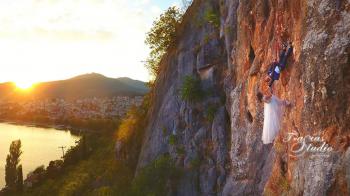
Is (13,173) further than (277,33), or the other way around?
(13,173)

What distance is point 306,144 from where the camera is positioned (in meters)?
10.8

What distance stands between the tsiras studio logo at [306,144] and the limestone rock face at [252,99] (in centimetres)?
13

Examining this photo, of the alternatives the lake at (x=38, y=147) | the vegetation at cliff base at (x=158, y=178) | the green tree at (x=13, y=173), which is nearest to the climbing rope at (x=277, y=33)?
the vegetation at cliff base at (x=158, y=178)

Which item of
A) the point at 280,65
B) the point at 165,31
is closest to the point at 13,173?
the point at 165,31

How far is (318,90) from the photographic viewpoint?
33.9 ft

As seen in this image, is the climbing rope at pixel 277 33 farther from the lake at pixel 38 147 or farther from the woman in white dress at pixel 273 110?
the lake at pixel 38 147

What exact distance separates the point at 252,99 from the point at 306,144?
654cm

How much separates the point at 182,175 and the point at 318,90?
59.5ft

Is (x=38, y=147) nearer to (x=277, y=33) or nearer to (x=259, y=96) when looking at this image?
(x=259, y=96)

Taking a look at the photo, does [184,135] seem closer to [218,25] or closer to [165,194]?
[165,194]

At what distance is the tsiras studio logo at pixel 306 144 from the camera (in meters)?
10.2

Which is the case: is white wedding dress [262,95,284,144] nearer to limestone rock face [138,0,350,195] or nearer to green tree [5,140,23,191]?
limestone rock face [138,0,350,195]

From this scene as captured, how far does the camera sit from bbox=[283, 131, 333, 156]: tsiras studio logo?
→ 10.2m

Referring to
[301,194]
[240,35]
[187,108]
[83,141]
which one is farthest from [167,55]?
[83,141]
